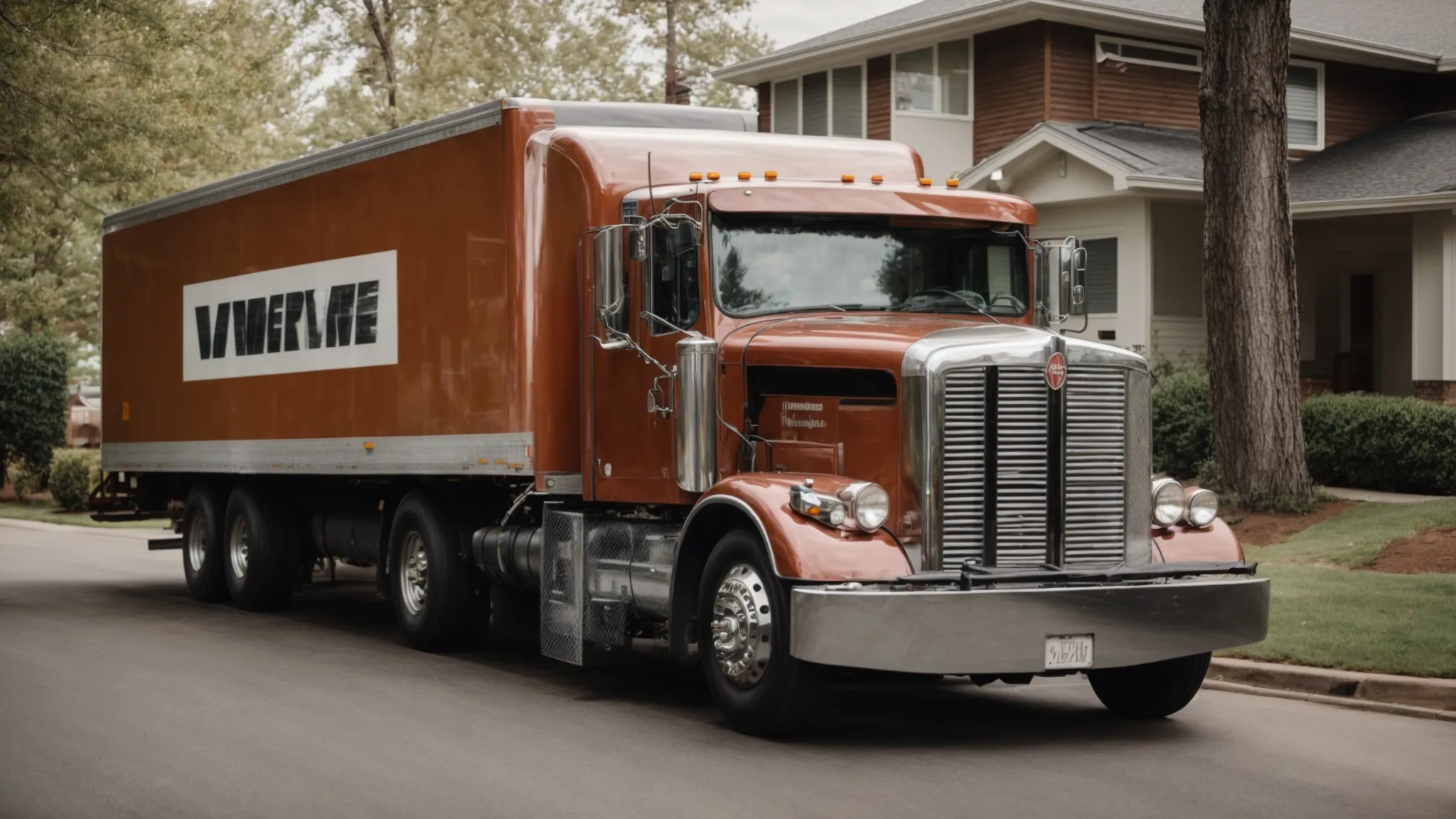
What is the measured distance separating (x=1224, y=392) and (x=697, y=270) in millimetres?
10681

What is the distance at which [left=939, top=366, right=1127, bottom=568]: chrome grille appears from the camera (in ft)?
29.6

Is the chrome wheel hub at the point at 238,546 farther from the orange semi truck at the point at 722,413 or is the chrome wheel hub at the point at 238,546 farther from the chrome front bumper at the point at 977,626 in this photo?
the chrome front bumper at the point at 977,626

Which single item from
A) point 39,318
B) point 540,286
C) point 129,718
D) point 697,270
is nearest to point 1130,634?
point 697,270

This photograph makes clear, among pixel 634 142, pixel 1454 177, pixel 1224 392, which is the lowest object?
pixel 1224 392

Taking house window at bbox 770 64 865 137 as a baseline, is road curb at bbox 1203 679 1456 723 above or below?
below

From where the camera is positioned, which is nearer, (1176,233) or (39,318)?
(1176,233)

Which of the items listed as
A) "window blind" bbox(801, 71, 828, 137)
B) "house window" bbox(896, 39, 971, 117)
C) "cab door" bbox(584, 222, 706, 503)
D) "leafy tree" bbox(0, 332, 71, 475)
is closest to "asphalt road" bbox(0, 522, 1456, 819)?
"cab door" bbox(584, 222, 706, 503)

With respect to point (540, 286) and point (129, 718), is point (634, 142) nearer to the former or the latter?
point (540, 286)

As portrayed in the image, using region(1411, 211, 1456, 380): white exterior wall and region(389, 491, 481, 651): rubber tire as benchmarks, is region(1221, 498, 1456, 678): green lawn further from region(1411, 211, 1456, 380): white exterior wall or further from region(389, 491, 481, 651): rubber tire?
region(1411, 211, 1456, 380): white exterior wall

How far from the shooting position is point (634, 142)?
11.4 meters

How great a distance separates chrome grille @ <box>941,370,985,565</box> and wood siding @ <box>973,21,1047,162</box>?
22.5 meters

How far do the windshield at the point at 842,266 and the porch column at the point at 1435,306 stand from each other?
18055 mm

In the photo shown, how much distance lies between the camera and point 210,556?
54.3 feet

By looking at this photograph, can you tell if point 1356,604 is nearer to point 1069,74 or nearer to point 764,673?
point 764,673
